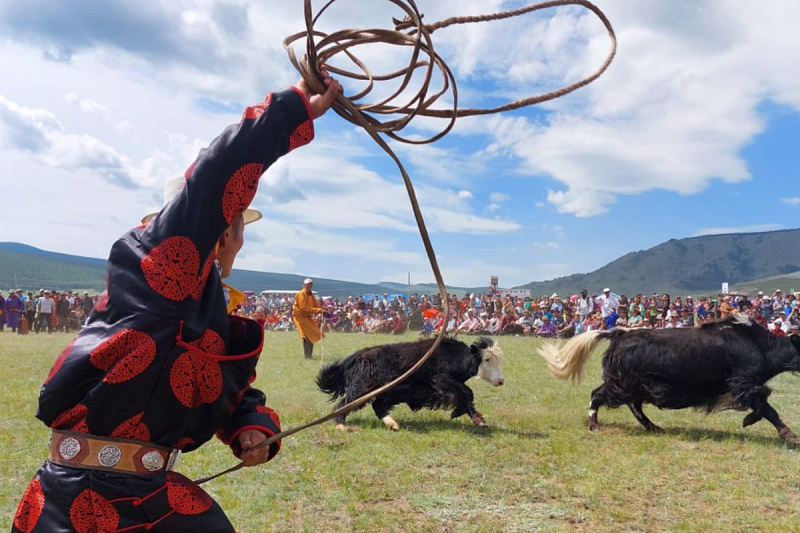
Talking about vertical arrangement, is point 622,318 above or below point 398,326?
above

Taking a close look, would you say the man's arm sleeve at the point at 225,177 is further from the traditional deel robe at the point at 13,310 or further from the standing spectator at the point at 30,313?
the standing spectator at the point at 30,313

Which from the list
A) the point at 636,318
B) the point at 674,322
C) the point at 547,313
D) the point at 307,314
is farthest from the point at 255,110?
the point at 547,313

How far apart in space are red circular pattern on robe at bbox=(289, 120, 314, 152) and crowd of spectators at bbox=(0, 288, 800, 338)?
15.7m

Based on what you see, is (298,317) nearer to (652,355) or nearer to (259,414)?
(652,355)

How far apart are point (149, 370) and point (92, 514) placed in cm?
42

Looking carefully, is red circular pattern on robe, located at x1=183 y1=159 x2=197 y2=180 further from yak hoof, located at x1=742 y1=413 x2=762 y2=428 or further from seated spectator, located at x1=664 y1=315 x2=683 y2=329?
seated spectator, located at x1=664 y1=315 x2=683 y2=329

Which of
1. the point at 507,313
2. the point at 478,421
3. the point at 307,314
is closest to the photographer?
the point at 478,421

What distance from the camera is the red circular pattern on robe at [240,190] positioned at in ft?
6.52

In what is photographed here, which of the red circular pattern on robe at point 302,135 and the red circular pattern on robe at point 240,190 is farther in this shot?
the red circular pattern on robe at point 302,135

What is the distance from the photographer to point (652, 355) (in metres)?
8.05

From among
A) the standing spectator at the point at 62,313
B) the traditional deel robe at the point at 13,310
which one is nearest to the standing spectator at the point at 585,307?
the standing spectator at the point at 62,313

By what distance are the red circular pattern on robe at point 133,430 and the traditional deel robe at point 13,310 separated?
87.7 ft

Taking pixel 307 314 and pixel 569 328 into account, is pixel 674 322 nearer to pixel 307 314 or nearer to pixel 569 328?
pixel 569 328

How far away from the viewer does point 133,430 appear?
198 centimetres
